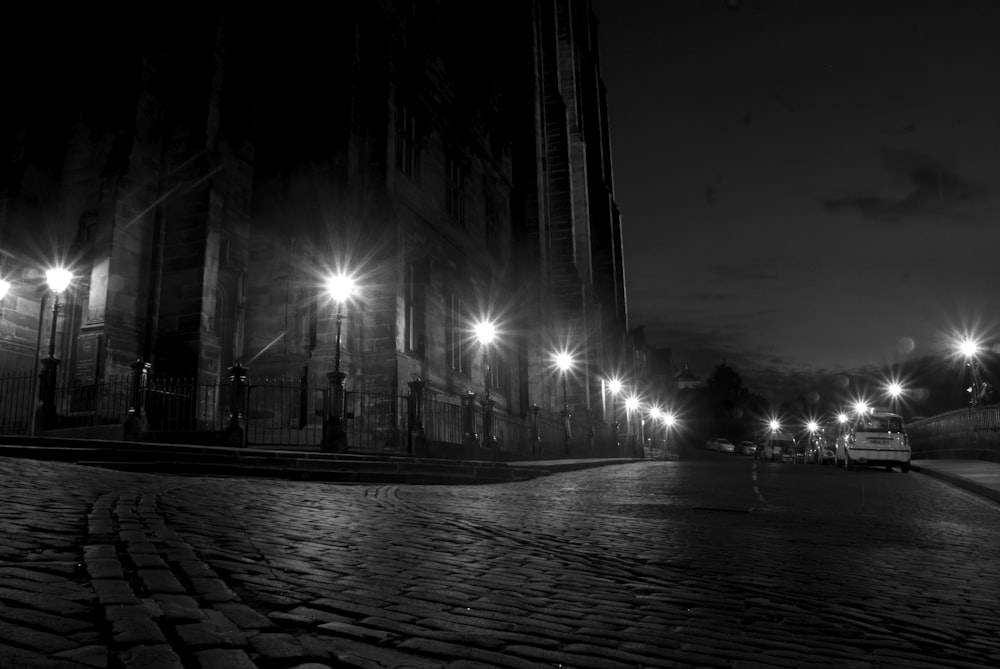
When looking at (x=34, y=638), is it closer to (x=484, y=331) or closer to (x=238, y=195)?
(x=484, y=331)

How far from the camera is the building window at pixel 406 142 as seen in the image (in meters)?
22.3

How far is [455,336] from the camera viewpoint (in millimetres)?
25297

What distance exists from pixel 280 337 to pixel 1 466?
11.6m

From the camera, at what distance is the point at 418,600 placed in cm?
362

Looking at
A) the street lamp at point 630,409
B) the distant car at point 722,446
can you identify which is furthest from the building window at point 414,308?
the distant car at point 722,446

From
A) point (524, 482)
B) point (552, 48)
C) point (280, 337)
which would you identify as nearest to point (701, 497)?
point (524, 482)

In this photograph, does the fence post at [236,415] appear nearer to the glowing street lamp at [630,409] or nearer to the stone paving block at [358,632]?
the stone paving block at [358,632]

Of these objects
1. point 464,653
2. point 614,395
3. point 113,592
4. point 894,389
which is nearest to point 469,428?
point 113,592

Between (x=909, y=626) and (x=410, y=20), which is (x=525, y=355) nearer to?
(x=410, y=20)

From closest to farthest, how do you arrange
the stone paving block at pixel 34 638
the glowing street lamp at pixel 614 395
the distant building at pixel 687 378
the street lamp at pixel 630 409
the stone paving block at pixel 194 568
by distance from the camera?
the stone paving block at pixel 34 638, the stone paving block at pixel 194 568, the glowing street lamp at pixel 614 395, the street lamp at pixel 630 409, the distant building at pixel 687 378

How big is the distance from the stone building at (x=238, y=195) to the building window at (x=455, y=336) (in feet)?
0.32

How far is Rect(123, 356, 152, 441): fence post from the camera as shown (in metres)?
15.1

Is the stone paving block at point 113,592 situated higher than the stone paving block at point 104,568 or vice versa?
the stone paving block at point 104,568

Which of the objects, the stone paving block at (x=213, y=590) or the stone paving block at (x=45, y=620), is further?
the stone paving block at (x=213, y=590)
